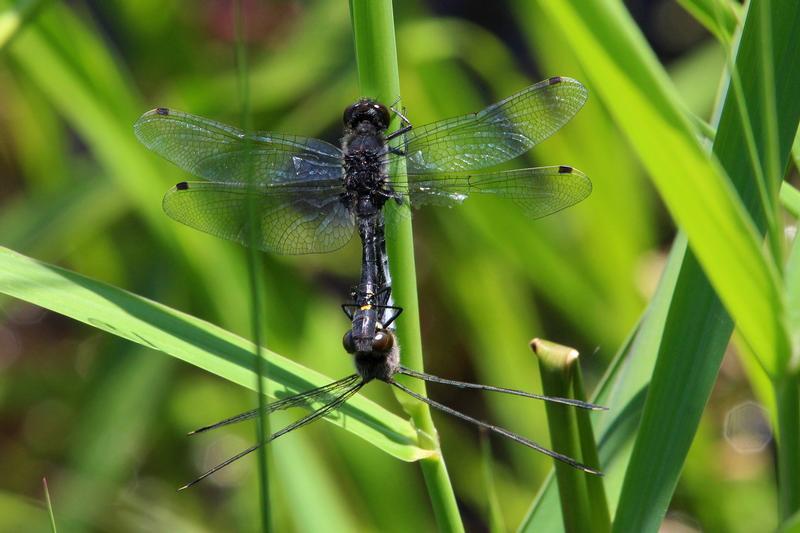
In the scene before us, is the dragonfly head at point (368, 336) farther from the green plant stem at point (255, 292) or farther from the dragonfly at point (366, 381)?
the green plant stem at point (255, 292)

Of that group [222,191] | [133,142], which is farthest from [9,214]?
[222,191]

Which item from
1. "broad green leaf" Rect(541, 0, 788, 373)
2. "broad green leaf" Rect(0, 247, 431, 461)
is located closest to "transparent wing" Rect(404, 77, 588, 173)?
"broad green leaf" Rect(0, 247, 431, 461)

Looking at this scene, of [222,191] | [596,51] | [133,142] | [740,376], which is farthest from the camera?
[740,376]

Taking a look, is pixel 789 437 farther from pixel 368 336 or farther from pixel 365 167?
pixel 365 167

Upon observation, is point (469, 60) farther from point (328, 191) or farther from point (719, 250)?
point (719, 250)

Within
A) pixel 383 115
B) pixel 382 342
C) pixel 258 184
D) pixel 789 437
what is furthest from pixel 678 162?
pixel 258 184

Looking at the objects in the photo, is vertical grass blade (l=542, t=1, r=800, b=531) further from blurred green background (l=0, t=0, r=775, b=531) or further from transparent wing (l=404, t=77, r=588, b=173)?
blurred green background (l=0, t=0, r=775, b=531)
